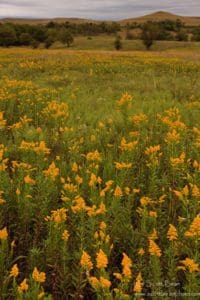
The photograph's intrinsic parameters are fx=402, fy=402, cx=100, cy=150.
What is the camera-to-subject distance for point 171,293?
8.06ft

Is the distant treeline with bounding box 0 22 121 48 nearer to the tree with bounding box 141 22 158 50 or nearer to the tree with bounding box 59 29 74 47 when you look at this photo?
the tree with bounding box 59 29 74 47

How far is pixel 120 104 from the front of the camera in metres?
5.86

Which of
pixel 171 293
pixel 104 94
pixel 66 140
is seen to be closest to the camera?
pixel 171 293

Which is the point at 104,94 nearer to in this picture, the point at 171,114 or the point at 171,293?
the point at 171,114

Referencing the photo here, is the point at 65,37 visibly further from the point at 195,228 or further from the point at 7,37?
the point at 195,228

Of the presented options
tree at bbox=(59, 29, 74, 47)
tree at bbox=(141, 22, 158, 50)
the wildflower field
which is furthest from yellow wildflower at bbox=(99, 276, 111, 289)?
tree at bbox=(59, 29, 74, 47)

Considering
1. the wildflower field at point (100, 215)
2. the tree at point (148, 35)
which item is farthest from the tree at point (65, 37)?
the wildflower field at point (100, 215)

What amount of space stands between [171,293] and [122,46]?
2295 inches

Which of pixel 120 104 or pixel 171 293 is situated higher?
pixel 120 104

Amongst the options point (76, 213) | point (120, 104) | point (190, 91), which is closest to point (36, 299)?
point (76, 213)

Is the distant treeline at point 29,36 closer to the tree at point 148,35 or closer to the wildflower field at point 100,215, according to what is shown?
the tree at point 148,35

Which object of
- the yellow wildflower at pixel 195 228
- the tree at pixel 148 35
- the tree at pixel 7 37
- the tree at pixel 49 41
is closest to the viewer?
the yellow wildflower at pixel 195 228

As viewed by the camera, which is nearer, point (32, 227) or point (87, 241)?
point (87, 241)

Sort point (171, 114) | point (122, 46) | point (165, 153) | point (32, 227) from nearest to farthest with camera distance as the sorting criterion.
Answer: point (32, 227), point (165, 153), point (171, 114), point (122, 46)
